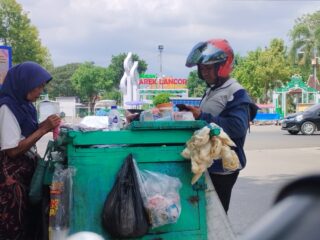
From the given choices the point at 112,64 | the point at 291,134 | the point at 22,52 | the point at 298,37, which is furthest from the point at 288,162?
the point at 112,64

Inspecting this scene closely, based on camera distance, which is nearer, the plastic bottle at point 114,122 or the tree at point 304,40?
the plastic bottle at point 114,122

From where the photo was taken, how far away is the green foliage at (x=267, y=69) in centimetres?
4720

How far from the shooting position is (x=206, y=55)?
152 inches

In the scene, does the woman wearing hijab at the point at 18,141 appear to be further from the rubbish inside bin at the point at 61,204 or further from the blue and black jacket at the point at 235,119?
the blue and black jacket at the point at 235,119

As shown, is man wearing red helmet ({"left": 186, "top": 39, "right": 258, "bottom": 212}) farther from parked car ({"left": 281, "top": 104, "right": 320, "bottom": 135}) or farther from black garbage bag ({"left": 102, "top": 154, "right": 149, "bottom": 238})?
parked car ({"left": 281, "top": 104, "right": 320, "bottom": 135})

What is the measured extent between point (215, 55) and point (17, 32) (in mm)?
36388

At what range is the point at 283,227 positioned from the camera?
909mm

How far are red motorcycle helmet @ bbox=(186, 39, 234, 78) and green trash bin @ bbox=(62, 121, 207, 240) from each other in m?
0.55

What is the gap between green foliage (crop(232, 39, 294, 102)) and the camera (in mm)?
47200

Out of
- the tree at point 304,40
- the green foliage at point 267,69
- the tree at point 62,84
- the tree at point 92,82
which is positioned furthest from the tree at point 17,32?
the tree at point 62,84

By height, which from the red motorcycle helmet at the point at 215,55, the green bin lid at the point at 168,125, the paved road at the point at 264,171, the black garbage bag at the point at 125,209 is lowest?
the paved road at the point at 264,171

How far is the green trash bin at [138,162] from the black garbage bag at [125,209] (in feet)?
0.24

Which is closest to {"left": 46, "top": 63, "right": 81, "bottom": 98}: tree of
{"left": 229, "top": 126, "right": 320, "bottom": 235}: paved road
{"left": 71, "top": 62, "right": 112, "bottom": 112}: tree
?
{"left": 71, "top": 62, "right": 112, "bottom": 112}: tree

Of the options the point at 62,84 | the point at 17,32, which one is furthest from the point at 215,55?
the point at 62,84
